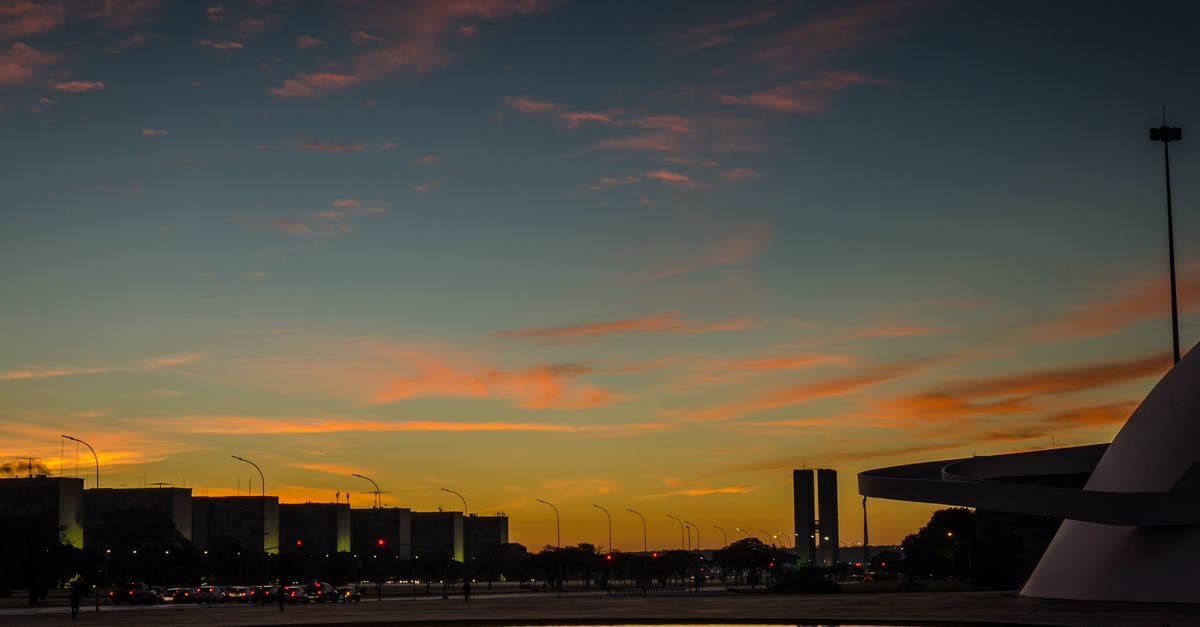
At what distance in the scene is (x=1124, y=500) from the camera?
133 feet

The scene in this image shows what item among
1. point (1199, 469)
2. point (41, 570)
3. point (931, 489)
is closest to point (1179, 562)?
point (1199, 469)

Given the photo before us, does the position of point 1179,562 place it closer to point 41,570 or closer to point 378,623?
point 378,623

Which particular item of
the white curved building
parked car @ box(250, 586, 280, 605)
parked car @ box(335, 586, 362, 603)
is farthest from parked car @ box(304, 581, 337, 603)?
the white curved building

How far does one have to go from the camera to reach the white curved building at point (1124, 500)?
40531mm

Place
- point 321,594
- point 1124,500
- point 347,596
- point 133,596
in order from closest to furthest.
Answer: point 1124,500, point 321,594, point 133,596, point 347,596

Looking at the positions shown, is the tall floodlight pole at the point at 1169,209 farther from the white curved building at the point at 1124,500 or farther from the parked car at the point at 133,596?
the parked car at the point at 133,596

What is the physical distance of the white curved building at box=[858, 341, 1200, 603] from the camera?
1596 inches

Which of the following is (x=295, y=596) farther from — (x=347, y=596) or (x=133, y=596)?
(x=133, y=596)

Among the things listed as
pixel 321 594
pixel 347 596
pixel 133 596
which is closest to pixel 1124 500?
pixel 321 594

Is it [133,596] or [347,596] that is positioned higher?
[133,596]

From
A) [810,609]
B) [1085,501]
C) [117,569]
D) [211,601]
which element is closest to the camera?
[1085,501]

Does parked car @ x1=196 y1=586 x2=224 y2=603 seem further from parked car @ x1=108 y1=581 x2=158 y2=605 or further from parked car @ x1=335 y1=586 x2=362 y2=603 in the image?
parked car @ x1=335 y1=586 x2=362 y2=603

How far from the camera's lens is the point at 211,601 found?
109 metres

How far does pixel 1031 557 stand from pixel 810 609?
260 feet
